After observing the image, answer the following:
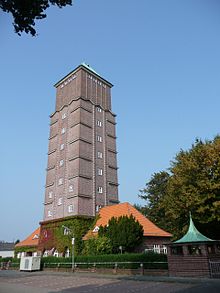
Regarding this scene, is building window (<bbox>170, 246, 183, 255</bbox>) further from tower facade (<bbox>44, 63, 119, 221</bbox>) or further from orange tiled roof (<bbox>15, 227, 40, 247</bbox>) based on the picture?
orange tiled roof (<bbox>15, 227, 40, 247</bbox>)

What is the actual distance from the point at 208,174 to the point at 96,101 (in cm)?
3117

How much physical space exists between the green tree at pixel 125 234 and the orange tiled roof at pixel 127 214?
3.51 metres

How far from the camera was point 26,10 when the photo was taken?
8.60 m

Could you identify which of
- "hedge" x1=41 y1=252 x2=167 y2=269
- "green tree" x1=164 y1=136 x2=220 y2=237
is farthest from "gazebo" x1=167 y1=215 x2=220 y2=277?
"green tree" x1=164 y1=136 x2=220 y2=237

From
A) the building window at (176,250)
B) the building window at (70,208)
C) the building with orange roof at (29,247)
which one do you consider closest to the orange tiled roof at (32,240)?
the building with orange roof at (29,247)

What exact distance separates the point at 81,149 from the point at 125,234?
1871 centimetres

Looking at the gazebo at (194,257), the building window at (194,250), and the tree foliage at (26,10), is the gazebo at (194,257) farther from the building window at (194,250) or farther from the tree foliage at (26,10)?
the tree foliage at (26,10)

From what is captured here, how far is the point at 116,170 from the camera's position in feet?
179

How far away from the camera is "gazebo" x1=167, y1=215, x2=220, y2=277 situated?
21578mm

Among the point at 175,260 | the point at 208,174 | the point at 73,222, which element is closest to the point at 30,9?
the point at 175,260

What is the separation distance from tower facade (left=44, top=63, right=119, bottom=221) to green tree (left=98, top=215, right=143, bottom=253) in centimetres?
1031

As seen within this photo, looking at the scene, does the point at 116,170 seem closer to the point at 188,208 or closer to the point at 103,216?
the point at 103,216

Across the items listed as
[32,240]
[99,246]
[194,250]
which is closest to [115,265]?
[99,246]

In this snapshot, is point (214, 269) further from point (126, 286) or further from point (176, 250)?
point (126, 286)
